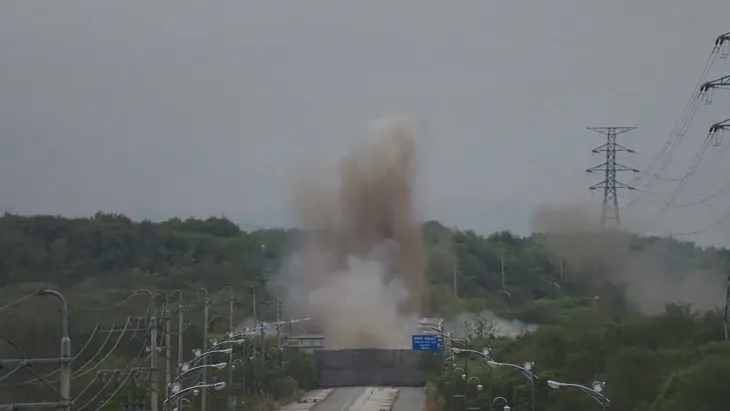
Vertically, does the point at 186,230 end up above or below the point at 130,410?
above

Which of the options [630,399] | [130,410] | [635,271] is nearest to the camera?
[130,410]

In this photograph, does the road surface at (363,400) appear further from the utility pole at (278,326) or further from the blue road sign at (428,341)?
the utility pole at (278,326)

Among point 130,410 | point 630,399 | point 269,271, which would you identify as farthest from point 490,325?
point 130,410

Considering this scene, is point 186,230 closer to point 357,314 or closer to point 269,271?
point 269,271

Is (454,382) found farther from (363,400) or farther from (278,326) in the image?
(278,326)

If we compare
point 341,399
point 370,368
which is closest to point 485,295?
point 370,368

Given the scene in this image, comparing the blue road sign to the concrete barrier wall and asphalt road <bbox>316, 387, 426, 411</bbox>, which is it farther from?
the concrete barrier wall

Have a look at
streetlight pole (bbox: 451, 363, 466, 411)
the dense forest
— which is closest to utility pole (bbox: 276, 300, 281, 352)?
the dense forest
